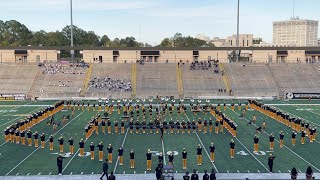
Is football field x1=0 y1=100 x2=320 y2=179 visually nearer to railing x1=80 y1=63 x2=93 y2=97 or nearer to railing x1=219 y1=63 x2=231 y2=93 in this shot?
railing x1=80 y1=63 x2=93 y2=97

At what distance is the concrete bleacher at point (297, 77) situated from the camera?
47.1 metres

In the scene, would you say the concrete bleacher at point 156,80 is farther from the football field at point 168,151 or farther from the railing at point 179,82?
the football field at point 168,151

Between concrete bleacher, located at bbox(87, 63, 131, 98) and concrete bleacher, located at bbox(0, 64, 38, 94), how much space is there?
7498mm

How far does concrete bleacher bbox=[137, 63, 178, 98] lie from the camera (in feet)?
151

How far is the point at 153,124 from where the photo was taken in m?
24.2

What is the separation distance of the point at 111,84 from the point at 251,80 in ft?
55.4

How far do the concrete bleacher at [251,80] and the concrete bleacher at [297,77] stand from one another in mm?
1054

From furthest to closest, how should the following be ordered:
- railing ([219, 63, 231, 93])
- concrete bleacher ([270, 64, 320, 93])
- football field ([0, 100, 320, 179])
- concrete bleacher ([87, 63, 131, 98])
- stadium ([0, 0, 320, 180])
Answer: railing ([219, 63, 231, 93]), concrete bleacher ([270, 64, 320, 93]), concrete bleacher ([87, 63, 131, 98]), stadium ([0, 0, 320, 180]), football field ([0, 100, 320, 179])

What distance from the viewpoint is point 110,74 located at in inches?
1992

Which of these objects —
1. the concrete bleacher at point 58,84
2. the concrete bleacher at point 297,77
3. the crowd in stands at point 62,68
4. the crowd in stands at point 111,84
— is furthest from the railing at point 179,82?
the crowd in stands at point 62,68

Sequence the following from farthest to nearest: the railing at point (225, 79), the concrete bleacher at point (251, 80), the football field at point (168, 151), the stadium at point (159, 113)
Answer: the railing at point (225, 79) < the concrete bleacher at point (251, 80) < the stadium at point (159, 113) < the football field at point (168, 151)

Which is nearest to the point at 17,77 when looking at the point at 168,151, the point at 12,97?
the point at 12,97

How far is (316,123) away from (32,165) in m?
18.6

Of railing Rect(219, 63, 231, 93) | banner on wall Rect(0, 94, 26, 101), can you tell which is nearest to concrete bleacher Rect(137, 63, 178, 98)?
railing Rect(219, 63, 231, 93)
